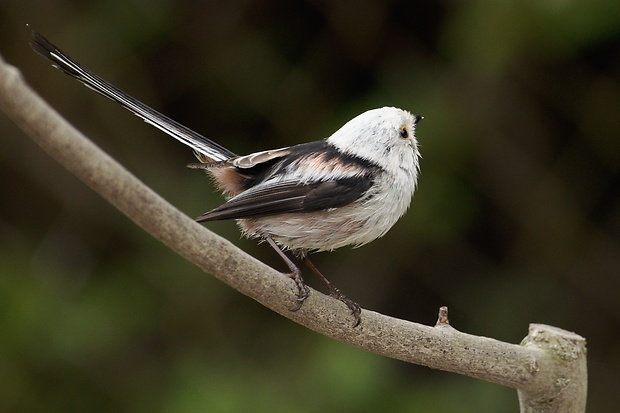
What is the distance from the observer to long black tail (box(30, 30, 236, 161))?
5.54 ft

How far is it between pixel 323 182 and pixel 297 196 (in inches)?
3.4

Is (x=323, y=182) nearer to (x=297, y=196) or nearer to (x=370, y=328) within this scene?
(x=297, y=196)

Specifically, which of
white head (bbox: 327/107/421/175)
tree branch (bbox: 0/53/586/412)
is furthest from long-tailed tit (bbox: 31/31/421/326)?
tree branch (bbox: 0/53/586/412)

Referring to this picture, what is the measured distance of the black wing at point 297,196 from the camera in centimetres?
201

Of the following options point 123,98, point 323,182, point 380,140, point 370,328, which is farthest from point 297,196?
point 123,98

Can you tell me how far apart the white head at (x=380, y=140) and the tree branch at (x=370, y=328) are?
44cm

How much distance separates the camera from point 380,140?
2.17 metres

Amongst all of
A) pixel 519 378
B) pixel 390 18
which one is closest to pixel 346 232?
pixel 519 378

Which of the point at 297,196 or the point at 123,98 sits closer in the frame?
the point at 123,98

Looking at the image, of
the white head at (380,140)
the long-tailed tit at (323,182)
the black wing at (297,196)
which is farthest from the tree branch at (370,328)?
the white head at (380,140)

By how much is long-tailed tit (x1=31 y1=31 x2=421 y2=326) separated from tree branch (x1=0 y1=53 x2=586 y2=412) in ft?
0.46

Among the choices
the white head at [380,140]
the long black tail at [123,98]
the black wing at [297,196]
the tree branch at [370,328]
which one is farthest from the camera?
the white head at [380,140]

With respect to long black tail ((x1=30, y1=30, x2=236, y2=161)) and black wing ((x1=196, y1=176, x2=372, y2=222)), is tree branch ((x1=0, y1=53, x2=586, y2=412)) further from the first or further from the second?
long black tail ((x1=30, y1=30, x2=236, y2=161))

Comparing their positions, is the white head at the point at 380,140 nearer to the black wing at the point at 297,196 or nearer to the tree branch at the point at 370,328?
the black wing at the point at 297,196
